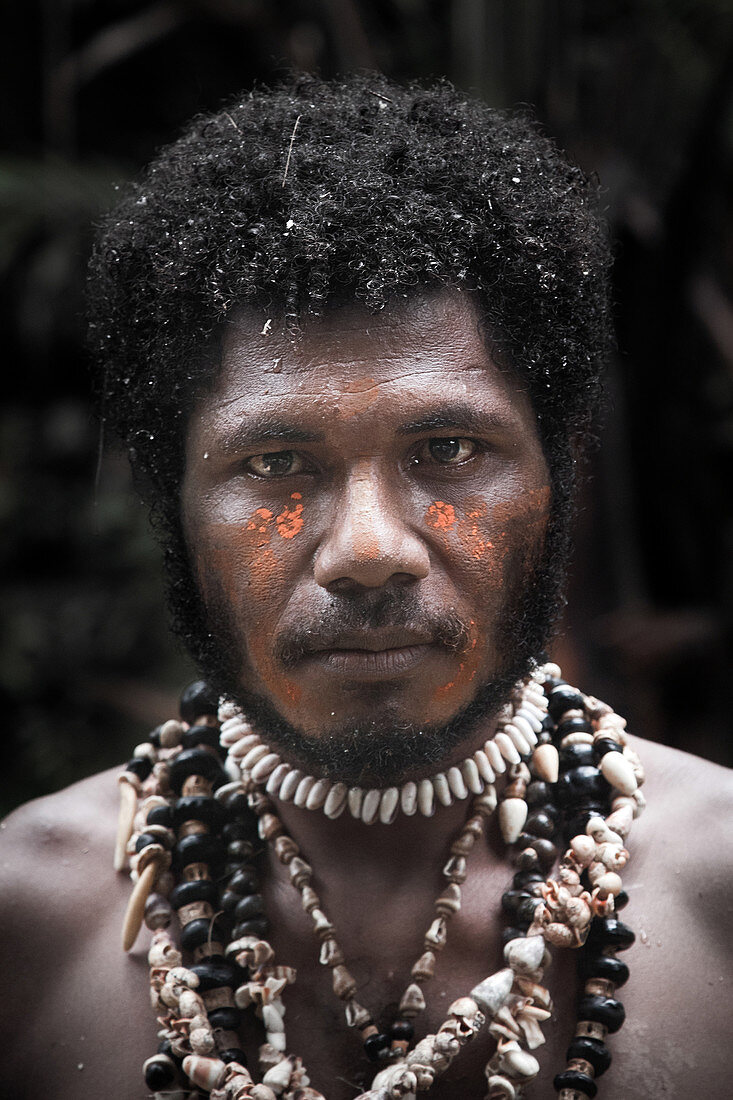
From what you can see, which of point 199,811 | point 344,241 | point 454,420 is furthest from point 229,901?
point 344,241

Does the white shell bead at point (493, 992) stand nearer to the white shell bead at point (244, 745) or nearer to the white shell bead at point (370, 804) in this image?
the white shell bead at point (370, 804)

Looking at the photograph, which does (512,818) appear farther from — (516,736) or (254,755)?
(254,755)

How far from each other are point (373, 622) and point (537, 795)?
545mm

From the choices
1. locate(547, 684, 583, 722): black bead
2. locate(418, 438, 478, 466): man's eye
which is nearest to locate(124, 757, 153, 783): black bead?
locate(547, 684, 583, 722): black bead

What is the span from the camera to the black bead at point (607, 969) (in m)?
1.74

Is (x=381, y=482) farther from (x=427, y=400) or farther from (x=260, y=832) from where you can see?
(x=260, y=832)

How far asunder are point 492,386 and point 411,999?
3.38ft

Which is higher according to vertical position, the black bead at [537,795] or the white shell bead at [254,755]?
the white shell bead at [254,755]

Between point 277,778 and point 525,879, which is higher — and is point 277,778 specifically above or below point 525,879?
above

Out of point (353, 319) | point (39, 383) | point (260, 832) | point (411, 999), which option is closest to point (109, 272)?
point (353, 319)

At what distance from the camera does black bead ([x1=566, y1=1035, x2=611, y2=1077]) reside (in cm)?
168

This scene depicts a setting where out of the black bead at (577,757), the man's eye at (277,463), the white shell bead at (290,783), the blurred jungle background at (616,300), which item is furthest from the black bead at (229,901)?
the blurred jungle background at (616,300)

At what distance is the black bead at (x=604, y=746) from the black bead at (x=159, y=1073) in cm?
93

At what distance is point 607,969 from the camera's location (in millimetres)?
1743
